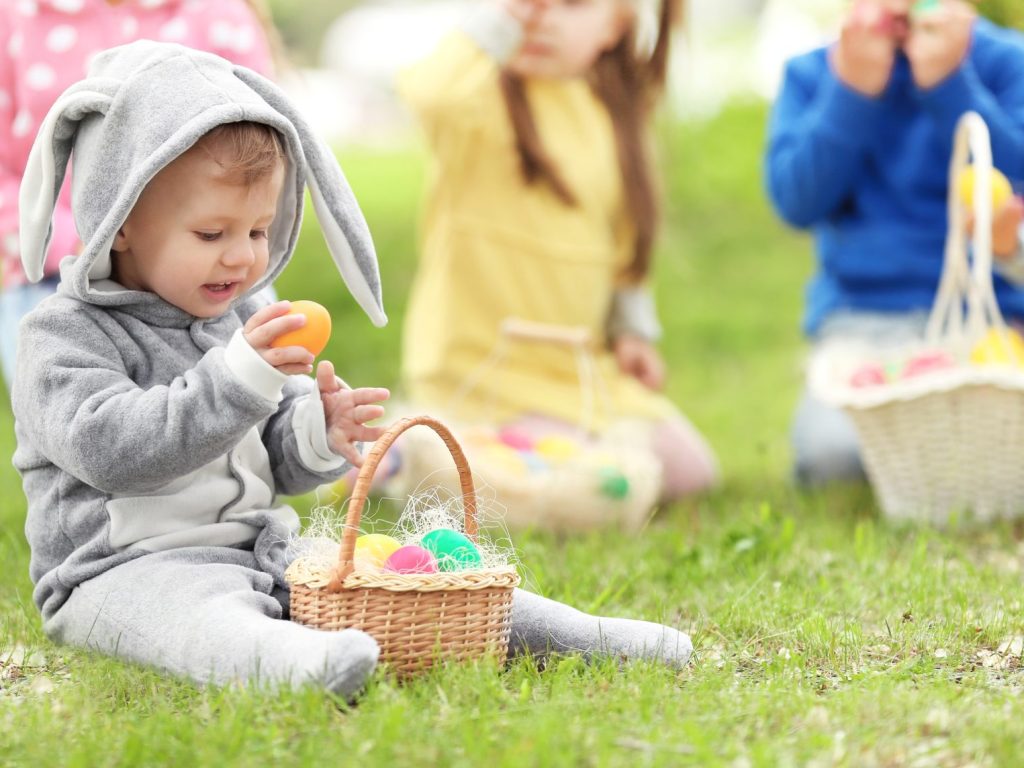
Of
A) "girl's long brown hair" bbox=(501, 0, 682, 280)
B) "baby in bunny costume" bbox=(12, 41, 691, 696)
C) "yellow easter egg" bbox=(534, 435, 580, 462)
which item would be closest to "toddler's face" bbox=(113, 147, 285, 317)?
"baby in bunny costume" bbox=(12, 41, 691, 696)

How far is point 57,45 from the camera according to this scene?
342cm

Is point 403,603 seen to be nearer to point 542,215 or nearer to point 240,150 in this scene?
point 240,150

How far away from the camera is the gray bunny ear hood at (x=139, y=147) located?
2.11 metres

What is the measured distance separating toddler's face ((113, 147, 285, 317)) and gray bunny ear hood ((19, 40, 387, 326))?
5cm

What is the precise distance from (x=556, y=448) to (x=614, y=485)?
35 centimetres

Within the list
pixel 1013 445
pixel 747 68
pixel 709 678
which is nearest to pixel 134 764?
pixel 709 678

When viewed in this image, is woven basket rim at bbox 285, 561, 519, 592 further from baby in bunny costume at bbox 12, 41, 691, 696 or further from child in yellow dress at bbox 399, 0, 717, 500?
child in yellow dress at bbox 399, 0, 717, 500

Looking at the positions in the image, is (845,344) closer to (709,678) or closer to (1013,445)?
(1013,445)

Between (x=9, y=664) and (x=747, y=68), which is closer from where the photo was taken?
(x=9, y=664)

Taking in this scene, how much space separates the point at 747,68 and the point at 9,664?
924 centimetres

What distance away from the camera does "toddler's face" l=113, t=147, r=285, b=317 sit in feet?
7.11

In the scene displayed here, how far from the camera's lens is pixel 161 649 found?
2.07m

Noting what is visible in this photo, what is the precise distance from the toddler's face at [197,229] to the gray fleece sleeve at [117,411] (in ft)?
0.51

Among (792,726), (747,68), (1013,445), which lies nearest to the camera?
(792,726)
